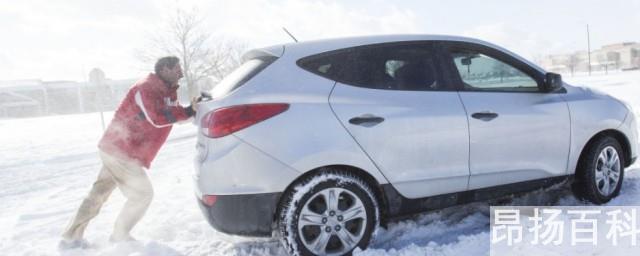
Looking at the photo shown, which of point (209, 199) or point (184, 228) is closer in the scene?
point (209, 199)

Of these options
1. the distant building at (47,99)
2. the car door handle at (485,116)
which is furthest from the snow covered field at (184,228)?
the distant building at (47,99)

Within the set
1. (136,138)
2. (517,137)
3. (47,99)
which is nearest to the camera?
(517,137)

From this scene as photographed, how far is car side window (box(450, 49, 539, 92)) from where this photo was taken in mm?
3551

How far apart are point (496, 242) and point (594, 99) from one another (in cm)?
170

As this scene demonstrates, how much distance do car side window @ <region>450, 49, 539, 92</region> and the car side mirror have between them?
8 centimetres

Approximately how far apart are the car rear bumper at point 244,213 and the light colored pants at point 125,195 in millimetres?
1038

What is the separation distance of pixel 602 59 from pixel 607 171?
386ft

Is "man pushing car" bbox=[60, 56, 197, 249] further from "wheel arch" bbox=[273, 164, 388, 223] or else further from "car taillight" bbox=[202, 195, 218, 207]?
"wheel arch" bbox=[273, 164, 388, 223]

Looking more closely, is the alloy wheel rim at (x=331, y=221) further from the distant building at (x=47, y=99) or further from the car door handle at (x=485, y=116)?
the distant building at (x=47, y=99)

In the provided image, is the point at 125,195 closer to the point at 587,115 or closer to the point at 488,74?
the point at 488,74

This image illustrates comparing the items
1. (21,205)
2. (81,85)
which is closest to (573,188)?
(21,205)

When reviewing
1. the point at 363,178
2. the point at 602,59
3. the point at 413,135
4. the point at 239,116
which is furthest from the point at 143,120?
the point at 602,59

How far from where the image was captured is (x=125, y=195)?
12.7 feet

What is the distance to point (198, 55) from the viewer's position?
25.4 metres
